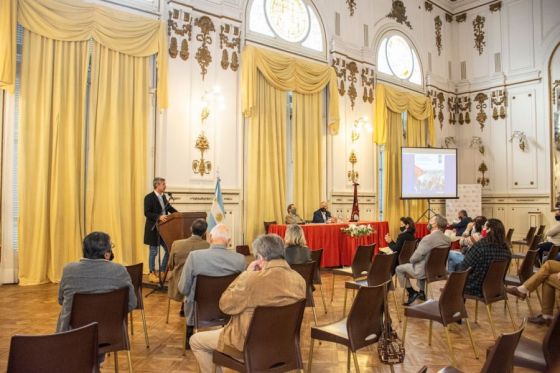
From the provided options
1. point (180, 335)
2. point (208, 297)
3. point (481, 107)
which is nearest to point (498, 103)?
point (481, 107)

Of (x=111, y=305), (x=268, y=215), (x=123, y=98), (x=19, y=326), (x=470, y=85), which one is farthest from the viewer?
(x=470, y=85)

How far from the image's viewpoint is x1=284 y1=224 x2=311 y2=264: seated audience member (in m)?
4.68

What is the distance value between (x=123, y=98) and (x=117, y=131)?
0.61 meters

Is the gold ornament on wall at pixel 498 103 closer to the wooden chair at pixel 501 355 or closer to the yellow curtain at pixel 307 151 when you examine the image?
the yellow curtain at pixel 307 151

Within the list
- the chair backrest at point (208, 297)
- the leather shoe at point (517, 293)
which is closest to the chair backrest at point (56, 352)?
the chair backrest at point (208, 297)

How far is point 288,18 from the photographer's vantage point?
10242 mm

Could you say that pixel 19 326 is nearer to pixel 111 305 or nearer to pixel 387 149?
pixel 111 305

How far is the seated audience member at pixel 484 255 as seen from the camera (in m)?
4.48

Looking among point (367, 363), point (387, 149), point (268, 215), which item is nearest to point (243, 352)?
point (367, 363)

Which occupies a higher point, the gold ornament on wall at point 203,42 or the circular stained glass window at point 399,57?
the circular stained glass window at point 399,57

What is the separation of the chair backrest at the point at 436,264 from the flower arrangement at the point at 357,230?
2.99 meters

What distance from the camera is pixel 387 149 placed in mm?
12305

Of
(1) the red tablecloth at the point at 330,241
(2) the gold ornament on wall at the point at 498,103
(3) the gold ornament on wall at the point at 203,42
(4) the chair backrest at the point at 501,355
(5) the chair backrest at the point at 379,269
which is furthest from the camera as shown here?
(2) the gold ornament on wall at the point at 498,103

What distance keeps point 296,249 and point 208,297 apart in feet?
4.86
